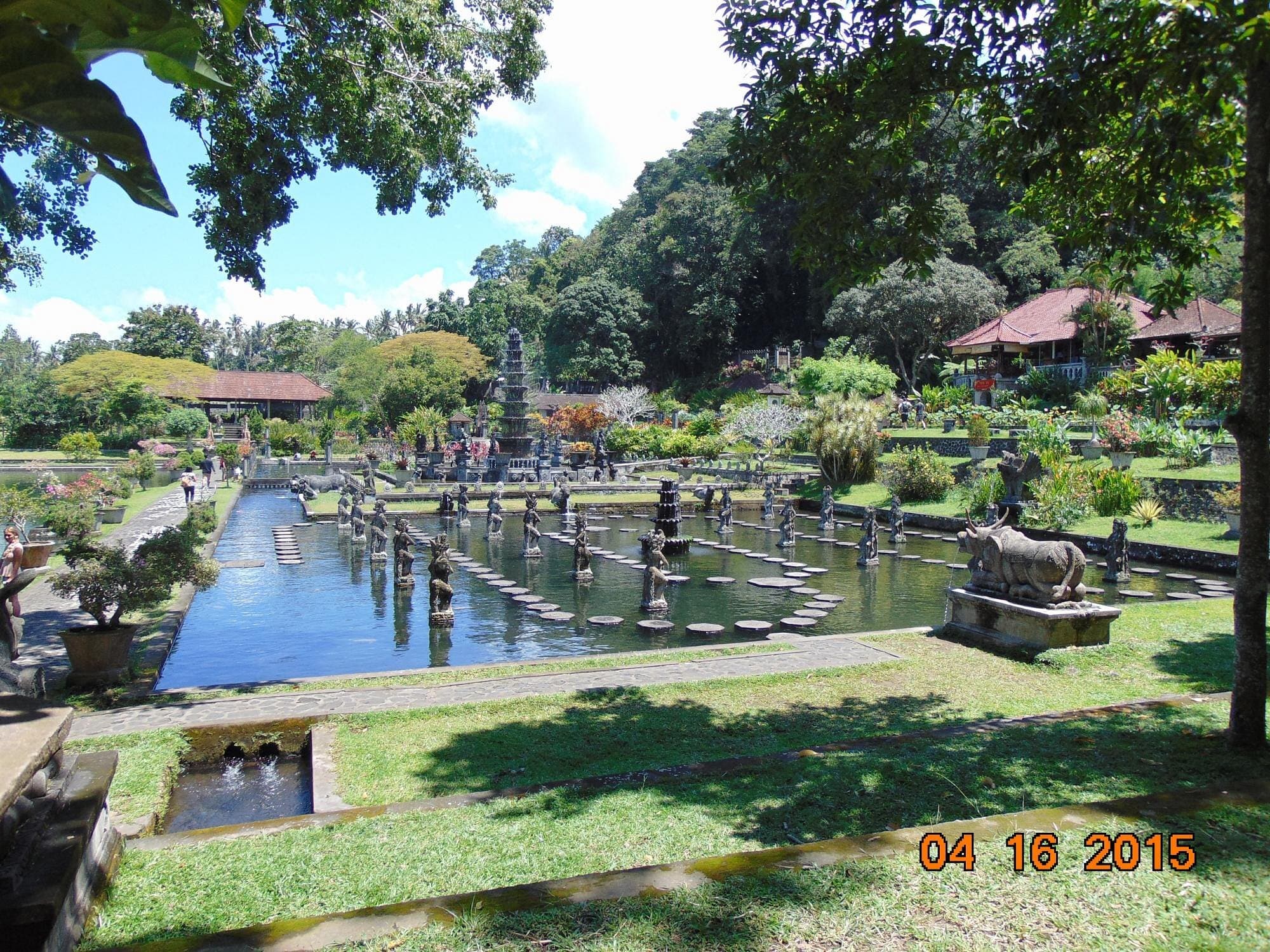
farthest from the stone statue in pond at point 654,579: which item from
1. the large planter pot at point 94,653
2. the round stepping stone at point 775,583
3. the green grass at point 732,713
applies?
the large planter pot at point 94,653

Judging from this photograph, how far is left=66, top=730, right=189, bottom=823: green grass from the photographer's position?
567 cm

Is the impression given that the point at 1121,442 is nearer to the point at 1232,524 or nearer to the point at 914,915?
the point at 1232,524

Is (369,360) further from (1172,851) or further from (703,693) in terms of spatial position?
(1172,851)

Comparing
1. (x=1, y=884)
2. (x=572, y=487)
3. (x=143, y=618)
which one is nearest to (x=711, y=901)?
(x=1, y=884)

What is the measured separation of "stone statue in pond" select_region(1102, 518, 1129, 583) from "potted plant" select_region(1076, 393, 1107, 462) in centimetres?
1070

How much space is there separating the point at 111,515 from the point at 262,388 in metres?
41.4

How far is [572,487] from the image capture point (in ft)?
106

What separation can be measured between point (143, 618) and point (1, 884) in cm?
1079

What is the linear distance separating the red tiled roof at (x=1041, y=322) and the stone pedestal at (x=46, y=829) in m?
40.9

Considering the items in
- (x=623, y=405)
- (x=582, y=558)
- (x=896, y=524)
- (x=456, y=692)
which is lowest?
(x=456, y=692)

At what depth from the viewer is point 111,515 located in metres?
22.7

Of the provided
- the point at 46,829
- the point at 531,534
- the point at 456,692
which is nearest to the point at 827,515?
the point at 531,534

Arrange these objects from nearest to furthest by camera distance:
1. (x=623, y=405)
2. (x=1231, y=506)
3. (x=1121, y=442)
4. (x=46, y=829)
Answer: (x=46, y=829)
(x=1231, y=506)
(x=1121, y=442)
(x=623, y=405)
